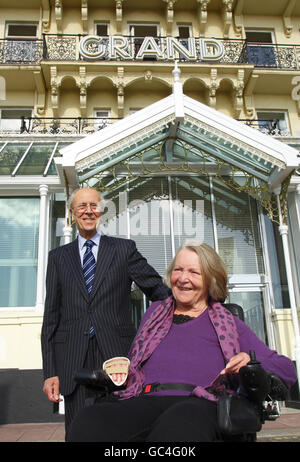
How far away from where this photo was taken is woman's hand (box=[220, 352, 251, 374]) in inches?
72.4

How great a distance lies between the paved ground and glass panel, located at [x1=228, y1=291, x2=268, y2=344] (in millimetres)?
1956

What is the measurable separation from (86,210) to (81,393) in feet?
3.97

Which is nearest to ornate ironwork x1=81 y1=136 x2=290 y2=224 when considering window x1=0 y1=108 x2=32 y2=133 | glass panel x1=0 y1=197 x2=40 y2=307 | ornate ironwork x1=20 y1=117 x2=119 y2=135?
glass panel x1=0 y1=197 x2=40 y2=307

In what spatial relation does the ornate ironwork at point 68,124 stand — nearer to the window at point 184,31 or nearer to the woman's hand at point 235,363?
the window at point 184,31

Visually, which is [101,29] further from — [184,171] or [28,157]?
[184,171]

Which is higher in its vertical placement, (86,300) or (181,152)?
(181,152)

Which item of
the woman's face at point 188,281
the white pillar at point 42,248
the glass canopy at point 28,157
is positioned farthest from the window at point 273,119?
the woman's face at point 188,281

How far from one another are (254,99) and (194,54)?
103 inches

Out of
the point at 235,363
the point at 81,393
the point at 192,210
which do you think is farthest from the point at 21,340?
the point at 235,363

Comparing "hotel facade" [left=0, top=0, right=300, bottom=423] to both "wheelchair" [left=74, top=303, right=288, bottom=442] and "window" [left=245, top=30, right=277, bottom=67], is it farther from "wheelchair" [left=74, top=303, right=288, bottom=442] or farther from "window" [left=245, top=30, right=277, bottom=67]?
"wheelchair" [left=74, top=303, right=288, bottom=442]

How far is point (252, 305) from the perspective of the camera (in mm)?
7926

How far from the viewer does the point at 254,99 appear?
43.9ft
